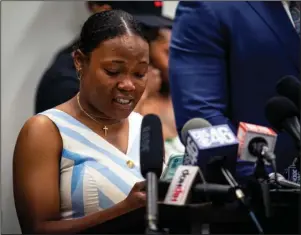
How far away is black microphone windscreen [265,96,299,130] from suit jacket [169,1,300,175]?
13.1 inches

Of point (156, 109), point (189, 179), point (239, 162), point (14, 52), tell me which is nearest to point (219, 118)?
point (156, 109)

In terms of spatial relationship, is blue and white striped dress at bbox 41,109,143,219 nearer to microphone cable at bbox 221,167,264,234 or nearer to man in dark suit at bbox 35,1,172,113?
man in dark suit at bbox 35,1,172,113

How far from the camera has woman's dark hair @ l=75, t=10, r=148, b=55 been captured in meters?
1.64

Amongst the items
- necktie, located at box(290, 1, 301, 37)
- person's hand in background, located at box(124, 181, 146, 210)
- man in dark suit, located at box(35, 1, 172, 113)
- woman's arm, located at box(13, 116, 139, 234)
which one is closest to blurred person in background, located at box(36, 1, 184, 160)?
man in dark suit, located at box(35, 1, 172, 113)

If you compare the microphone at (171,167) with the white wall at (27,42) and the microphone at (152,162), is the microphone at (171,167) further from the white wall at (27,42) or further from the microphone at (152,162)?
the white wall at (27,42)

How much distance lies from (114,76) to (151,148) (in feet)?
1.50

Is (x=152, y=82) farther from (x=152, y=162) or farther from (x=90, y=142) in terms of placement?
(x=152, y=162)

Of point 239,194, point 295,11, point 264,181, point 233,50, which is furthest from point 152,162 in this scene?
point 295,11

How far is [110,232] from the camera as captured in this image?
1.50m

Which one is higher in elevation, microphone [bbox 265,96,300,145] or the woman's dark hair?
the woman's dark hair

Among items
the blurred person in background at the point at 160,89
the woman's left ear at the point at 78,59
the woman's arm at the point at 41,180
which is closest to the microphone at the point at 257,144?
the blurred person in background at the point at 160,89

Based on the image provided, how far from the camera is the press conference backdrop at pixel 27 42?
1.73 m

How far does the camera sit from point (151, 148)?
123 centimetres

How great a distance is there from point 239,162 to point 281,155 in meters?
0.27
